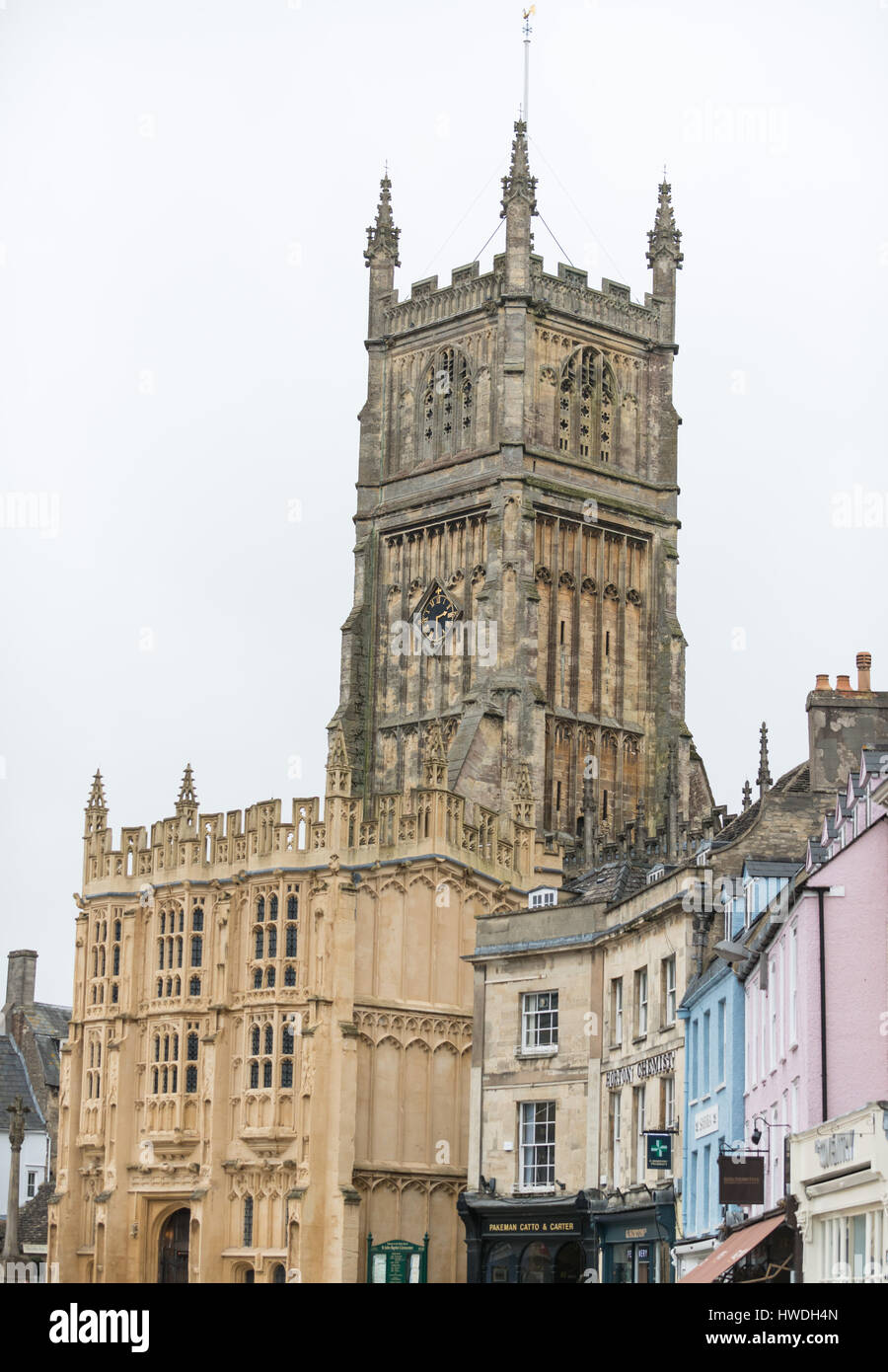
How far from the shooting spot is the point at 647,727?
87438mm

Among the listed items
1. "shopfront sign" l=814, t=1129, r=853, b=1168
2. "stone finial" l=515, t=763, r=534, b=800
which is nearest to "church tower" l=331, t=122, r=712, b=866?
"stone finial" l=515, t=763, r=534, b=800

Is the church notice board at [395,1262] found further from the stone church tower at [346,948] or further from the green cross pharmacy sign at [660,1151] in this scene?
the green cross pharmacy sign at [660,1151]

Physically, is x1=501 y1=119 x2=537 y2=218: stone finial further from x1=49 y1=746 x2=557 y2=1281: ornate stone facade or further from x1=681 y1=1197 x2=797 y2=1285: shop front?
x1=681 y1=1197 x2=797 y2=1285: shop front

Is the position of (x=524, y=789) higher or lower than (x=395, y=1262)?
higher

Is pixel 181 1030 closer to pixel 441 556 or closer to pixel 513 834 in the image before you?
pixel 513 834

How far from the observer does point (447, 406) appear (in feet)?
294

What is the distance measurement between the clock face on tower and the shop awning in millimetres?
50619

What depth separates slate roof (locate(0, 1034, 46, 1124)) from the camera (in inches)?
3322

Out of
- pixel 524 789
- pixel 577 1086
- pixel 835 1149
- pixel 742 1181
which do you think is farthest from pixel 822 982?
pixel 524 789

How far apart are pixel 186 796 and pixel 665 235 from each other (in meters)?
38.2

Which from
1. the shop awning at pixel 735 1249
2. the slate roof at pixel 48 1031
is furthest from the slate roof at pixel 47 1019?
the shop awning at pixel 735 1249

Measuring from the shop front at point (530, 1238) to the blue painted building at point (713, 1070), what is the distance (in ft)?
20.0

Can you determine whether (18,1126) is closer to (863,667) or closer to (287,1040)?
(287,1040)
